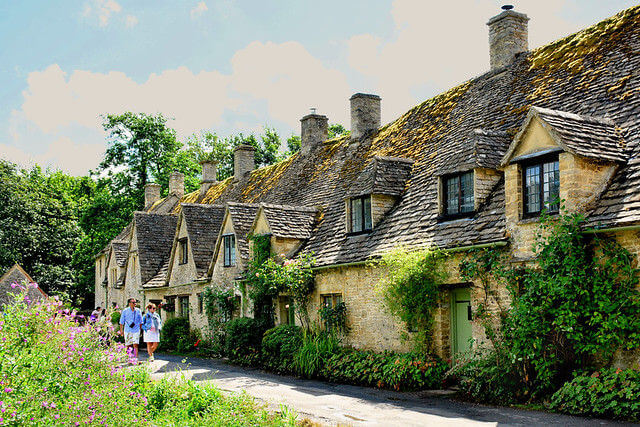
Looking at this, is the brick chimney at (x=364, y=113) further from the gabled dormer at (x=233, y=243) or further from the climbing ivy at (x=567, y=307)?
the climbing ivy at (x=567, y=307)

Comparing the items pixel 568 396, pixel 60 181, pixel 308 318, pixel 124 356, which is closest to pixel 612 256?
pixel 568 396

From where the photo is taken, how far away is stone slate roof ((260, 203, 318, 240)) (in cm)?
2339

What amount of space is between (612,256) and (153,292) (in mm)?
26769

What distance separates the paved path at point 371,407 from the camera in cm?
1170

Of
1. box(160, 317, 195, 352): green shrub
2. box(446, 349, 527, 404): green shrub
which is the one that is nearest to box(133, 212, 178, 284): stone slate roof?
box(160, 317, 195, 352): green shrub

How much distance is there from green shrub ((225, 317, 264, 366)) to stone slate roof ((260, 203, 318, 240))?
3165 millimetres

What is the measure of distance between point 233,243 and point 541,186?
14.9 meters

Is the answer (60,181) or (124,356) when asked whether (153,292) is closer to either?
(124,356)

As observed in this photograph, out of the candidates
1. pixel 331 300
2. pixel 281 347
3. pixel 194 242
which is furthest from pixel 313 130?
pixel 281 347

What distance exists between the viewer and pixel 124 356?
1328 cm

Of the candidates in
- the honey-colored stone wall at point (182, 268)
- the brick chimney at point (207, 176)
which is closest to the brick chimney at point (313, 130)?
the honey-colored stone wall at point (182, 268)

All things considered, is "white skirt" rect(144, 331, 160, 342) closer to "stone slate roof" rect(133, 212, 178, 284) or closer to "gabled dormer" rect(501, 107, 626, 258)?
"gabled dormer" rect(501, 107, 626, 258)

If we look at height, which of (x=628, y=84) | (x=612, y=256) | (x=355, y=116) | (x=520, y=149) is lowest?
(x=612, y=256)

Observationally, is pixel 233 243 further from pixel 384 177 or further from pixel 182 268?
pixel 384 177
